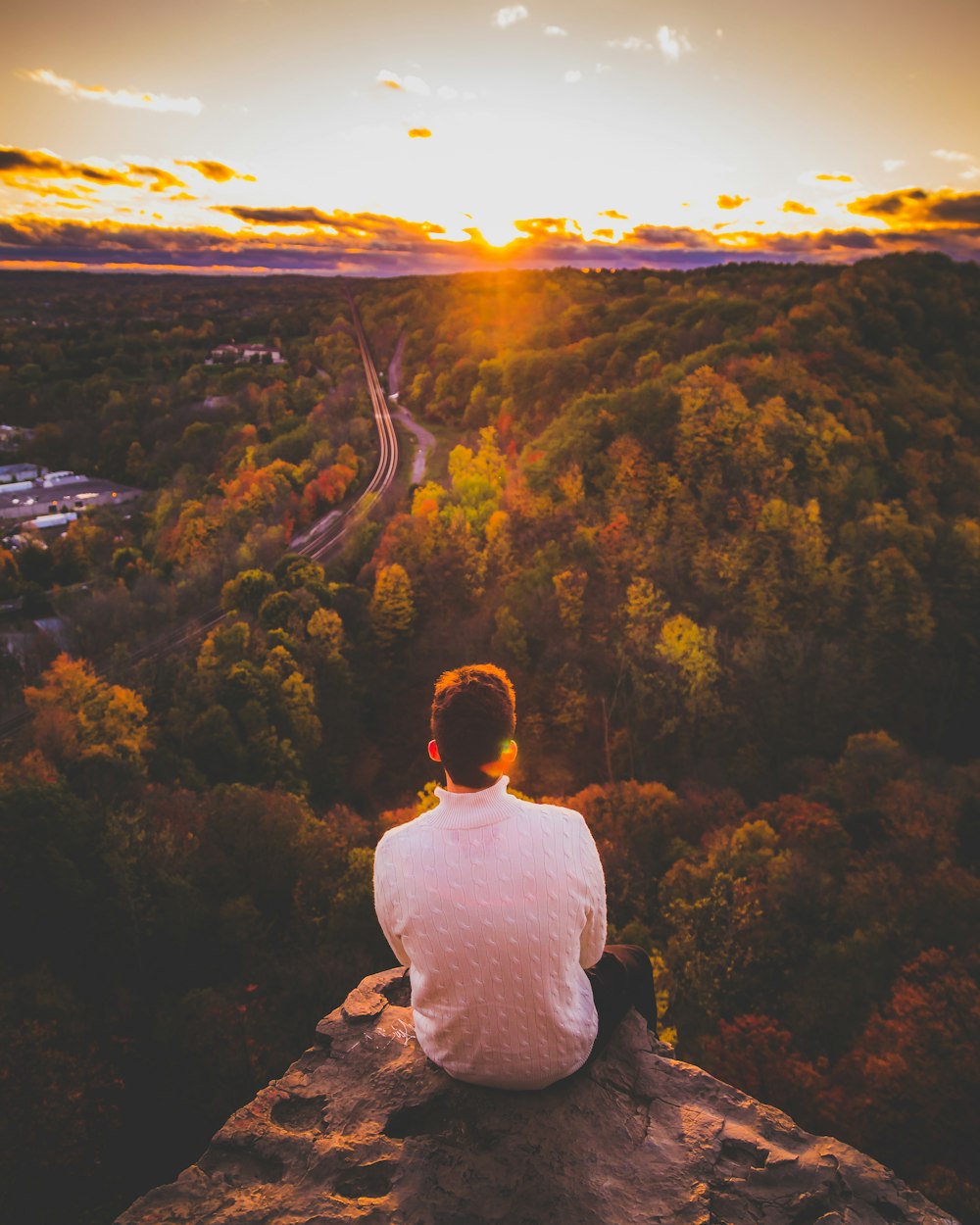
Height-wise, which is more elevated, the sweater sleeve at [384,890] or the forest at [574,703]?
the sweater sleeve at [384,890]

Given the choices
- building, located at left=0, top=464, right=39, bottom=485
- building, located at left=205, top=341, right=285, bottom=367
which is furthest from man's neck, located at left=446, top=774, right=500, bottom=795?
building, located at left=205, top=341, right=285, bottom=367

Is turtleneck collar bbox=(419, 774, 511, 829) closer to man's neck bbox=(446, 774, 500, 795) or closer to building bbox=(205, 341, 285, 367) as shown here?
man's neck bbox=(446, 774, 500, 795)

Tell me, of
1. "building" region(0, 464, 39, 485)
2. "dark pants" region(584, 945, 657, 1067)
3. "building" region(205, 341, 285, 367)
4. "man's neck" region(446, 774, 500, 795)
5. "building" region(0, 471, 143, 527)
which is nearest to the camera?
Result: "man's neck" region(446, 774, 500, 795)

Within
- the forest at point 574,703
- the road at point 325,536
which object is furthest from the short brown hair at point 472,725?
the road at point 325,536

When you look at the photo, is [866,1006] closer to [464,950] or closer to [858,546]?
[464,950]

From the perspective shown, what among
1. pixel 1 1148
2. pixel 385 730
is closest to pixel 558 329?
pixel 385 730

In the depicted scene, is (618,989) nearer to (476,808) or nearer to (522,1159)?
(522,1159)

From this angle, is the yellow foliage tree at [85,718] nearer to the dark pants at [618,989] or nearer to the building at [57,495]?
the dark pants at [618,989]
